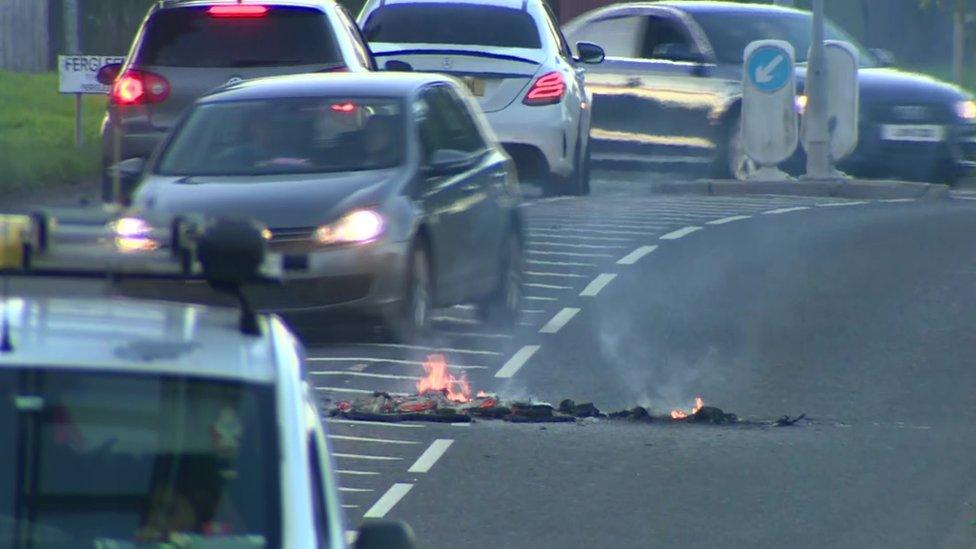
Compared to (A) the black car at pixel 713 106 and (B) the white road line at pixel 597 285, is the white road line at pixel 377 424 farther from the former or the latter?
(A) the black car at pixel 713 106

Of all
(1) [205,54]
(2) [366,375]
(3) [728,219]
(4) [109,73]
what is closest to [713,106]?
(3) [728,219]

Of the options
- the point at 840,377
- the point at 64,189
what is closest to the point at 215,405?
the point at 840,377

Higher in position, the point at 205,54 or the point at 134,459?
the point at 134,459

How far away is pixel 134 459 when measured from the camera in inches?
157

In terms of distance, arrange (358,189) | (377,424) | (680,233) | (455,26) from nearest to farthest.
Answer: (377,424) < (358,189) < (680,233) < (455,26)

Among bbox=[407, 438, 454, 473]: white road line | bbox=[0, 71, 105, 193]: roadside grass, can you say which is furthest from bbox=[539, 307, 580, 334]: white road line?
bbox=[0, 71, 105, 193]: roadside grass

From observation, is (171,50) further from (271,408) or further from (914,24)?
(914,24)

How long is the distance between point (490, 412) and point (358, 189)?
1.58 meters

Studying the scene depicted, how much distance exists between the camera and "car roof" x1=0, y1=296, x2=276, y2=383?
3.92 metres

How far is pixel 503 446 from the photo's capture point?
9.43 metres

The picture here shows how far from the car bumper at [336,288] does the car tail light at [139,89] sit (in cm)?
414

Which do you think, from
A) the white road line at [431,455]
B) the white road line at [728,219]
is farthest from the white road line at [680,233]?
the white road line at [431,455]

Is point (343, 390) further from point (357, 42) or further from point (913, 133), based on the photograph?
point (913, 133)

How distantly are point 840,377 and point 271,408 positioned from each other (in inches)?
295
